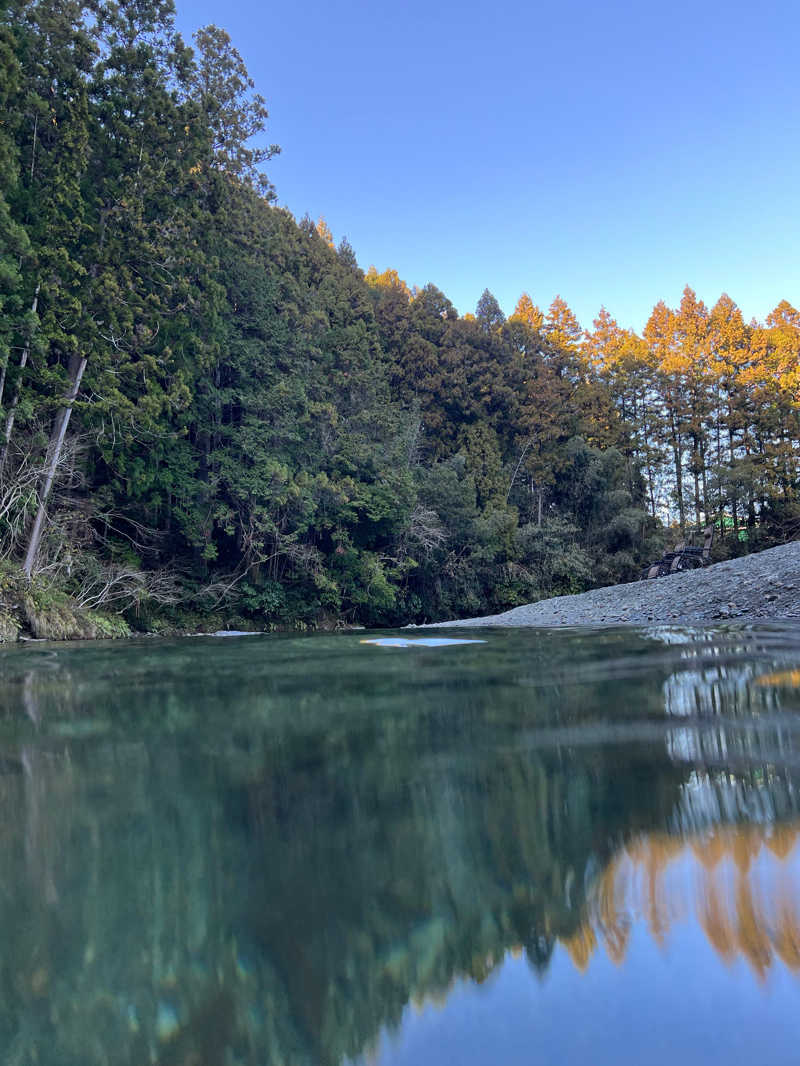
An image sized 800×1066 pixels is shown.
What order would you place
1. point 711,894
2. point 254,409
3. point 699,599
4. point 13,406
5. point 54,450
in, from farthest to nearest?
point 254,409 < point 54,450 < point 699,599 < point 13,406 < point 711,894

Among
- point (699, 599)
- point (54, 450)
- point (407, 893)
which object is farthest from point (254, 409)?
point (407, 893)

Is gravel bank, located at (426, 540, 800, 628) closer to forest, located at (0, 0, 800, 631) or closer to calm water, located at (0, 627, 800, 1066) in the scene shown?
forest, located at (0, 0, 800, 631)

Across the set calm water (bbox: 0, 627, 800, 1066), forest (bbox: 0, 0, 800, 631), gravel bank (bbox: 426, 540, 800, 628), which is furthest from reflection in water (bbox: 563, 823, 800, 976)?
forest (bbox: 0, 0, 800, 631)

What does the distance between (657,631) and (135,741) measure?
5871 millimetres

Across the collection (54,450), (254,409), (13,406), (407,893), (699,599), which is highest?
(254,409)

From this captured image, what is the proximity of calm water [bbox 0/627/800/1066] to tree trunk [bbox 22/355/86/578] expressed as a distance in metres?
7.89

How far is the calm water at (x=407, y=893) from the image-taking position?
70cm

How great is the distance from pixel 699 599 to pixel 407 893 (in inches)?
364

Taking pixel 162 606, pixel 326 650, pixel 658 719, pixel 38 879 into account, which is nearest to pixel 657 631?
pixel 326 650

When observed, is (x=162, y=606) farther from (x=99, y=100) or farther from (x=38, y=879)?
(x=38, y=879)

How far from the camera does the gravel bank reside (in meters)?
8.06

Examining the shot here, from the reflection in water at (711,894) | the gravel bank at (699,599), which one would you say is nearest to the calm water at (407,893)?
the reflection in water at (711,894)

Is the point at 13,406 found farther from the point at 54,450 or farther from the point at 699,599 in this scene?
the point at 699,599

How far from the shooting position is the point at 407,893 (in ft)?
3.35
